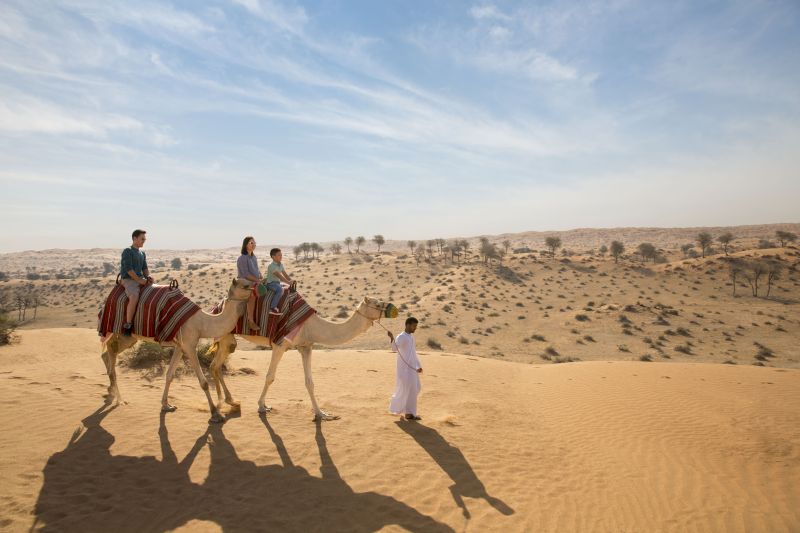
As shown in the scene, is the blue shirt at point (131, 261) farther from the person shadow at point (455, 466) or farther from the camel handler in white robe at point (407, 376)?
the person shadow at point (455, 466)

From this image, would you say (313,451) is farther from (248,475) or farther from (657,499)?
(657,499)

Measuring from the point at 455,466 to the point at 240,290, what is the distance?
5.18m

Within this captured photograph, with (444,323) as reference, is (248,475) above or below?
above

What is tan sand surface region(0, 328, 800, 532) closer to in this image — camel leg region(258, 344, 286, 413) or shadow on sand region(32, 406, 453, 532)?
shadow on sand region(32, 406, 453, 532)

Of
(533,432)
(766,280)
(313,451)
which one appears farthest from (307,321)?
(766,280)

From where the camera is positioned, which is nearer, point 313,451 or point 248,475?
point 248,475

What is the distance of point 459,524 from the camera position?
5.61m

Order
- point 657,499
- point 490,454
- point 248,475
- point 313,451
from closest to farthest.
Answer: point 248,475
point 657,499
point 313,451
point 490,454

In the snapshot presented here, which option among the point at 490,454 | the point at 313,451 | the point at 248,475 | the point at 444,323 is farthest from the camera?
the point at 444,323

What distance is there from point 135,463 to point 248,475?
174 cm

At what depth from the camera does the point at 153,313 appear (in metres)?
8.09

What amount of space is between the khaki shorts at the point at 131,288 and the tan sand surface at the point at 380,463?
2.33m

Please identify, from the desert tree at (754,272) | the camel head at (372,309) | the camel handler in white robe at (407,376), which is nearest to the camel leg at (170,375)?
the camel head at (372,309)

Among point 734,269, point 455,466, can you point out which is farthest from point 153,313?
point 734,269
